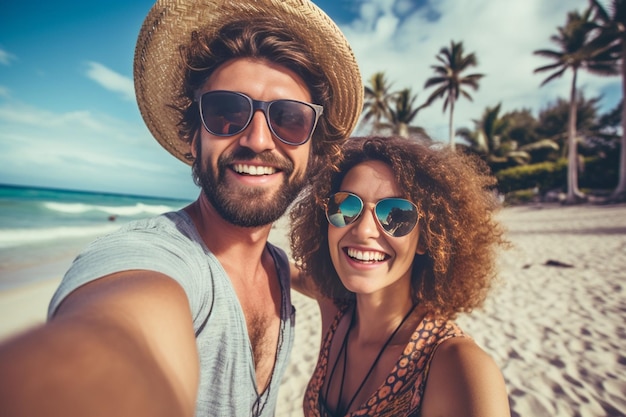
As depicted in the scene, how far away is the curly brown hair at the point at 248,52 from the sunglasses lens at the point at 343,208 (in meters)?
0.68

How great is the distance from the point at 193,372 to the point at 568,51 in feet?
85.8

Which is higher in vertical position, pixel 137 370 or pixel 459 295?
pixel 137 370

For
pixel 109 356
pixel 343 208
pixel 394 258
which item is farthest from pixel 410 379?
pixel 109 356

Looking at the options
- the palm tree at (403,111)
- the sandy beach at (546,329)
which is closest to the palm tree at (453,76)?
the palm tree at (403,111)

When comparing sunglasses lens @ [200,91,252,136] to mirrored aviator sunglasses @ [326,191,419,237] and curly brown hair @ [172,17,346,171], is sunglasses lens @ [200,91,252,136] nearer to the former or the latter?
curly brown hair @ [172,17,346,171]

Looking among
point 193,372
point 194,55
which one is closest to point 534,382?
point 193,372

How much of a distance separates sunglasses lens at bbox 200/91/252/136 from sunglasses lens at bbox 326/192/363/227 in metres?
0.68

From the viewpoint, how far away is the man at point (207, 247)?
0.58 meters

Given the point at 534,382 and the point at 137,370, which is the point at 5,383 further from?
the point at 534,382

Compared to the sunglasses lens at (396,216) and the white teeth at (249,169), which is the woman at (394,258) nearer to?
the sunglasses lens at (396,216)

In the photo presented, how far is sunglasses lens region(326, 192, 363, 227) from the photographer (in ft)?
5.60

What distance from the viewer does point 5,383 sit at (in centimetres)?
46

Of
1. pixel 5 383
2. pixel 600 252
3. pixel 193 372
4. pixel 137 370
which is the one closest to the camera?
pixel 5 383

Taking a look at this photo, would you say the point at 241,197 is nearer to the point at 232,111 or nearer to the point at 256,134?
the point at 256,134
